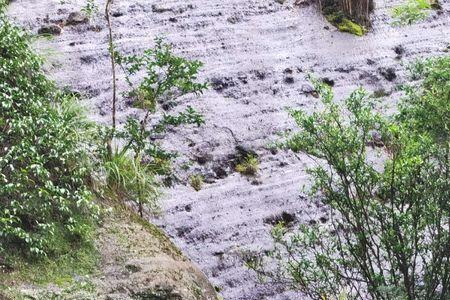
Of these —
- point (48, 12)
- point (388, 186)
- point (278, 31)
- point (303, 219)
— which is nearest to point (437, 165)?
point (388, 186)

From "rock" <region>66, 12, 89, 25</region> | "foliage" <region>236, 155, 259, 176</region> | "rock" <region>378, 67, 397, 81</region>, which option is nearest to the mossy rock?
"rock" <region>378, 67, 397, 81</region>

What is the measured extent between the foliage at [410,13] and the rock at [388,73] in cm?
120

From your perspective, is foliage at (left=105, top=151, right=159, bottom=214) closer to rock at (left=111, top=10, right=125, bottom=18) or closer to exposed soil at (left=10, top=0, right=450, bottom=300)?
exposed soil at (left=10, top=0, right=450, bottom=300)

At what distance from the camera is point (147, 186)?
21.3 ft

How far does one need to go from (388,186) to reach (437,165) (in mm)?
427

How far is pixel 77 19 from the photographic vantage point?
888cm

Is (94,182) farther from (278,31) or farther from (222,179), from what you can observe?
(278,31)

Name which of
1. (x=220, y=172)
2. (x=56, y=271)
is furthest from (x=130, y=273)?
(x=220, y=172)

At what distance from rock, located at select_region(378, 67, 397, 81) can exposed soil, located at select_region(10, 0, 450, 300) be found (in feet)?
0.06

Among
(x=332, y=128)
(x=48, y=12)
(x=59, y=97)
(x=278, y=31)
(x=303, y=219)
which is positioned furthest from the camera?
(x=278, y=31)

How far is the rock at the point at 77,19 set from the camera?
8.84 metres

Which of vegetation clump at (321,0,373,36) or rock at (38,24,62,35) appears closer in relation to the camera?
rock at (38,24,62,35)

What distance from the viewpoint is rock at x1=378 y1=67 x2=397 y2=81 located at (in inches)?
380

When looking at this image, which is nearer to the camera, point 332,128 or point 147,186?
point 332,128
